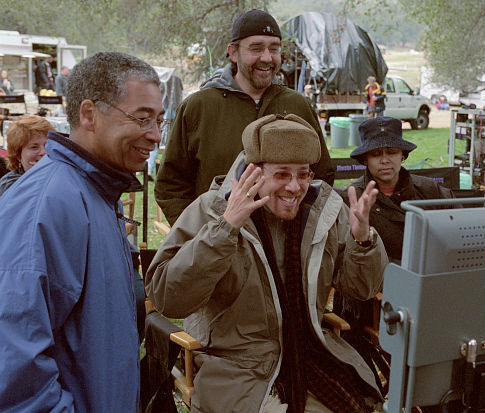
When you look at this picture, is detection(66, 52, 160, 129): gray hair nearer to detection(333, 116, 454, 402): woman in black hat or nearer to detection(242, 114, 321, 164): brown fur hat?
detection(242, 114, 321, 164): brown fur hat

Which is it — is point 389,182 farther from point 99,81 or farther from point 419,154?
point 419,154

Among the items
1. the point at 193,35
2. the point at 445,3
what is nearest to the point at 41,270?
the point at 193,35

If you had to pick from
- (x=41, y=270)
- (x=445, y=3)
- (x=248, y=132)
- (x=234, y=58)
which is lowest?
(x=41, y=270)

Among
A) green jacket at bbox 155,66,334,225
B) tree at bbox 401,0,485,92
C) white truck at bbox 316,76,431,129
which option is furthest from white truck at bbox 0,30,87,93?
green jacket at bbox 155,66,334,225

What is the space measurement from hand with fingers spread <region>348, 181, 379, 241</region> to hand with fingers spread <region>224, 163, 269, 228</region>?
0.34m

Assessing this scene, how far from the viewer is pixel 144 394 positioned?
270 cm

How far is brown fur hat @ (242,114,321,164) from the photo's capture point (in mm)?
2369

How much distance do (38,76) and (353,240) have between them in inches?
977

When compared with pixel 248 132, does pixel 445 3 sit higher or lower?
higher

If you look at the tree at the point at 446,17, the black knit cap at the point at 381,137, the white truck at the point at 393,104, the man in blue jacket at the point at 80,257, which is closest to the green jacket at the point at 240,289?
the man in blue jacket at the point at 80,257

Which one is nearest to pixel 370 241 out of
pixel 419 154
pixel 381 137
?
pixel 381 137

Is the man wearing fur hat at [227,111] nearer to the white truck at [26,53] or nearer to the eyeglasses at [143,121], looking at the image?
the eyeglasses at [143,121]

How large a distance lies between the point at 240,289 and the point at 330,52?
18.2m

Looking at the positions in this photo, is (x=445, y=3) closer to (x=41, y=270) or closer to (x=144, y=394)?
(x=144, y=394)
